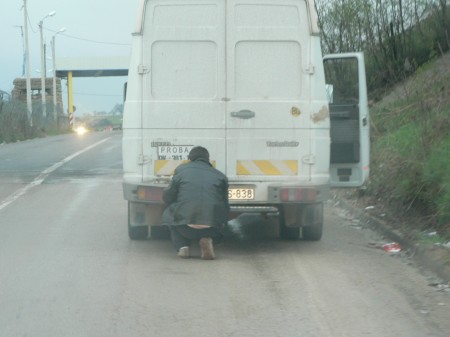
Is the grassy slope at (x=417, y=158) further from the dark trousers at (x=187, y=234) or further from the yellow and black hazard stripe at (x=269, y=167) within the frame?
the dark trousers at (x=187, y=234)

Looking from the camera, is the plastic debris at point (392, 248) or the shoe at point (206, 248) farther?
the plastic debris at point (392, 248)

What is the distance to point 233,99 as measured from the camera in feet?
32.8

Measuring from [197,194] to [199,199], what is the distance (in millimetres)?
63

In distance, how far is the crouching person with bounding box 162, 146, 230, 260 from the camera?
9.72 m

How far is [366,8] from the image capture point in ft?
63.8

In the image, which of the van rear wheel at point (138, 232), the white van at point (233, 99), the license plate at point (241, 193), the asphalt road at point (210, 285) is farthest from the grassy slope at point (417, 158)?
the van rear wheel at point (138, 232)

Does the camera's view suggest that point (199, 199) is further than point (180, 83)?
No

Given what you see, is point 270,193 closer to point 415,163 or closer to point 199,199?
point 199,199

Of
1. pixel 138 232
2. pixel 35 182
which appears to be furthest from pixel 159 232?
pixel 35 182

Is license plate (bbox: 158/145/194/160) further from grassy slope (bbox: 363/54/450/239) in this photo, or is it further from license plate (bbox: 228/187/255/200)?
grassy slope (bbox: 363/54/450/239)

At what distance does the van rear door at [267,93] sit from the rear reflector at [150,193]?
855mm

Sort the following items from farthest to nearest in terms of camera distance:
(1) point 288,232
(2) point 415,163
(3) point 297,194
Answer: (2) point 415,163
(1) point 288,232
(3) point 297,194

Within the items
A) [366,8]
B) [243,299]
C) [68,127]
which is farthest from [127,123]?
[68,127]

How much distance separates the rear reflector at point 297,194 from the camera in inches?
391
